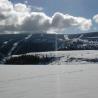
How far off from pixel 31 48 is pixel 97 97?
167944 millimetres

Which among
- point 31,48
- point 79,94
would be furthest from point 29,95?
point 31,48

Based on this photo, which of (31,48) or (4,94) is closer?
(4,94)

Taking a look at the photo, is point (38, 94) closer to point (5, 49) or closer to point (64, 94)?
point (64, 94)

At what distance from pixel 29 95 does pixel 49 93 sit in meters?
0.81

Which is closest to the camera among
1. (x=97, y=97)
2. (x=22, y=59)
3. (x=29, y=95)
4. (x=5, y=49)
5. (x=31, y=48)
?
(x=97, y=97)

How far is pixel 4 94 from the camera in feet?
32.0

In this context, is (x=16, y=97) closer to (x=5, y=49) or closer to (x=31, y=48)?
(x=31, y=48)

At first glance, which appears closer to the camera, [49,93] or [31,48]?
[49,93]

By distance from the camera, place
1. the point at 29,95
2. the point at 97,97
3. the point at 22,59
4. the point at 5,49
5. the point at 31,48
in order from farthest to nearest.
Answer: the point at 5,49
the point at 31,48
the point at 22,59
the point at 29,95
the point at 97,97

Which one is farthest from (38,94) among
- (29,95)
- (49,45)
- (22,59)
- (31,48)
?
(49,45)

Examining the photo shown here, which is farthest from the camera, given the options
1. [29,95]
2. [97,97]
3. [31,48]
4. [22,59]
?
[31,48]

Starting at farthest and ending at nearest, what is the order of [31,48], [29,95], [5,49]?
1. [5,49]
2. [31,48]
3. [29,95]

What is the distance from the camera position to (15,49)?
184125 millimetres

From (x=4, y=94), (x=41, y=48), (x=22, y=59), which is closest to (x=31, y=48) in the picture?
(x=41, y=48)
